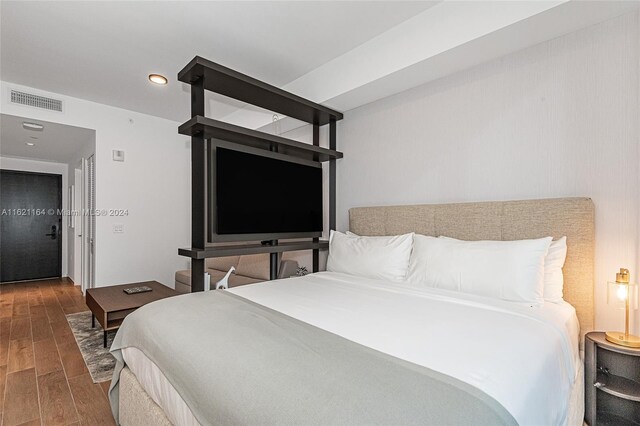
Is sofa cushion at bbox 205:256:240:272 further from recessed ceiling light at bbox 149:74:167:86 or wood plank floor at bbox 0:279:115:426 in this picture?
recessed ceiling light at bbox 149:74:167:86

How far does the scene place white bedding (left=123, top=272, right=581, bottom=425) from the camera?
986 millimetres

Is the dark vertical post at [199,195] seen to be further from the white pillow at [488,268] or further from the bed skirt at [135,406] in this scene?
the white pillow at [488,268]

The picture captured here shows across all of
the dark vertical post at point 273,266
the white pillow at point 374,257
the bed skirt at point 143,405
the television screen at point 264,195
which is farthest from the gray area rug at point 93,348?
the white pillow at point 374,257

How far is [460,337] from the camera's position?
122cm

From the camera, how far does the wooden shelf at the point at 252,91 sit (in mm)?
2324

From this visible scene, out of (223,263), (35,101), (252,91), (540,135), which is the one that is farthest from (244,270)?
(540,135)

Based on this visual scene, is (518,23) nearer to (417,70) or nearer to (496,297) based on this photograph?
(417,70)

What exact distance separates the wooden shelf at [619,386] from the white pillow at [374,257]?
113 centimetres

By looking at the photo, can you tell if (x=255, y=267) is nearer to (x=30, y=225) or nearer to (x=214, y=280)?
(x=214, y=280)

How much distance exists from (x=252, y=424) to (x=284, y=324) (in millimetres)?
573

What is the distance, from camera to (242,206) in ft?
8.75

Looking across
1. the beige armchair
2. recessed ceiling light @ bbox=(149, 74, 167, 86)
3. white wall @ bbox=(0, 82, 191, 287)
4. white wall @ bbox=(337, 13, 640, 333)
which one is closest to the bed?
white wall @ bbox=(337, 13, 640, 333)

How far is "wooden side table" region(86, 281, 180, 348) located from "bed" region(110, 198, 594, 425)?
1185 millimetres

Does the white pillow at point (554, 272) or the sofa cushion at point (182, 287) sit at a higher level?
the white pillow at point (554, 272)
